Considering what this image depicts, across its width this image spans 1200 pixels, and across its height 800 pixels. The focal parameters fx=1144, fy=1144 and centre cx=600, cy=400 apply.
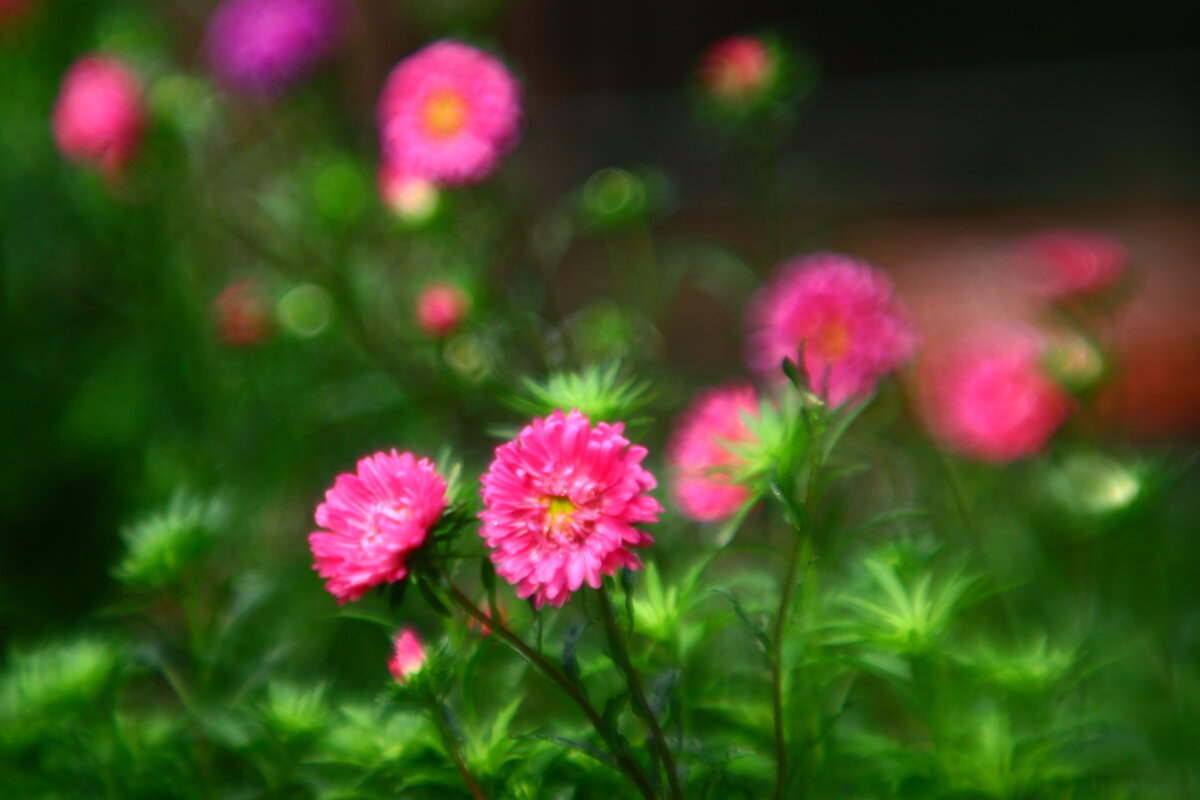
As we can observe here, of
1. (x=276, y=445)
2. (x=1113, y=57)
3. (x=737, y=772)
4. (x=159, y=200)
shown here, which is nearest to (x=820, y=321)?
(x=737, y=772)

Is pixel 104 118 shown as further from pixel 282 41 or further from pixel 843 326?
pixel 843 326

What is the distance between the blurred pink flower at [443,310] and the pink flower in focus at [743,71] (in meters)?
0.29

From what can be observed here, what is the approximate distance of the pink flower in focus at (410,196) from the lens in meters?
1.04

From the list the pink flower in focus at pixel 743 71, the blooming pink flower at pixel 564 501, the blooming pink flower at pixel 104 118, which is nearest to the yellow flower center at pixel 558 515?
the blooming pink flower at pixel 564 501

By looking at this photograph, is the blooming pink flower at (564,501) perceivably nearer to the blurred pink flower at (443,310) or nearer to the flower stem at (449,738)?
the flower stem at (449,738)

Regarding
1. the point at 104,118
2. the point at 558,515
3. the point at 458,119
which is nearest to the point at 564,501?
the point at 558,515

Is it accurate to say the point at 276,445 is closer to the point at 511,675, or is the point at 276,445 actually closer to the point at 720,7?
the point at 511,675

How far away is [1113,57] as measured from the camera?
1.76 m

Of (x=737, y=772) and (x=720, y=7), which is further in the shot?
(x=720, y=7)

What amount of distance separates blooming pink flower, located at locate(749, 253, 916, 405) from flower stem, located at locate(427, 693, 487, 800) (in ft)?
1.33

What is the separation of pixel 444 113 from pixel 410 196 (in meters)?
0.11

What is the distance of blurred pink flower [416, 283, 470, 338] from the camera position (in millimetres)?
955

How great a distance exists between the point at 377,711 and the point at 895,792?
0.30 meters

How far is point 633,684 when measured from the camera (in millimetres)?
487
